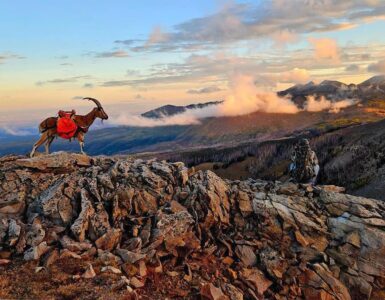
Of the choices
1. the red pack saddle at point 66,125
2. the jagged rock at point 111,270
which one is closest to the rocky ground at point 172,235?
the jagged rock at point 111,270

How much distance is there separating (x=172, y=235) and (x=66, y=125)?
498 inches

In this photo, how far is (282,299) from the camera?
25.2 metres

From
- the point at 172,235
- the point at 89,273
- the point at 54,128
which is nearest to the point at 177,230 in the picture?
the point at 172,235

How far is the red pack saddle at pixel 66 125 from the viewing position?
108ft

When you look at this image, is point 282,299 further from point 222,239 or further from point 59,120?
point 59,120

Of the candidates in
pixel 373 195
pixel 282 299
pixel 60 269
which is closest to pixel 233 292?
pixel 282 299

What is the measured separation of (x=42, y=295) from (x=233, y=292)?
9.74 m

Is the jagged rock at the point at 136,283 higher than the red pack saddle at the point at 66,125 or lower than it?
lower

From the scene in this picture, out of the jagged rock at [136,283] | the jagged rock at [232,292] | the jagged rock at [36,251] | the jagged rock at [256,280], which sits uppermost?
the jagged rock at [36,251]

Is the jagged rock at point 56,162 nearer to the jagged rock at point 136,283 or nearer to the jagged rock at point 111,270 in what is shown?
the jagged rock at point 111,270

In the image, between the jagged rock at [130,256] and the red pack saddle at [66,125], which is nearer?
the jagged rock at [130,256]

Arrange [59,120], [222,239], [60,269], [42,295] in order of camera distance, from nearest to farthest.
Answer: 1. [42,295]
2. [60,269]
3. [222,239]
4. [59,120]

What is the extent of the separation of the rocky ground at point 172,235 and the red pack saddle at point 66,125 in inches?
70.6

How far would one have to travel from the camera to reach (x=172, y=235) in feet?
87.3
